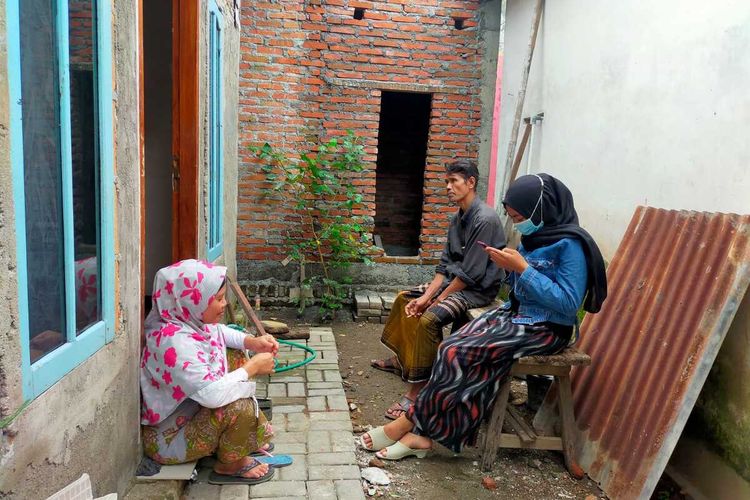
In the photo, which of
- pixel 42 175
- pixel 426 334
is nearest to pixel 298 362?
pixel 426 334

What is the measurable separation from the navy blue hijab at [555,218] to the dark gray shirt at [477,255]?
0.94 m

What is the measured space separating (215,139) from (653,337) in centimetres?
349

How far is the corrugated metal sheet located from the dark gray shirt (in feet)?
2.62

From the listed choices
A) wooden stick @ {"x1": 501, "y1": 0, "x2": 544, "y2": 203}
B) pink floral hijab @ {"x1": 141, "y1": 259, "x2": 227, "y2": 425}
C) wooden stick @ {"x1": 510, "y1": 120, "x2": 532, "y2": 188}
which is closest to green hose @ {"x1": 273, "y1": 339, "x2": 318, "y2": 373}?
pink floral hijab @ {"x1": 141, "y1": 259, "x2": 227, "y2": 425}

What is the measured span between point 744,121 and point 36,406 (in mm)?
3344

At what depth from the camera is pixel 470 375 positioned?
309cm

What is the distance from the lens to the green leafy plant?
6.18 metres

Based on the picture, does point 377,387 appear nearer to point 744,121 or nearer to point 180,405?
point 180,405

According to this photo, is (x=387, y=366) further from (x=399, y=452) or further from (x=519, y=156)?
(x=519, y=156)

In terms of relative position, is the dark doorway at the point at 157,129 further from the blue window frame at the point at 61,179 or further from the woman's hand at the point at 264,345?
the blue window frame at the point at 61,179

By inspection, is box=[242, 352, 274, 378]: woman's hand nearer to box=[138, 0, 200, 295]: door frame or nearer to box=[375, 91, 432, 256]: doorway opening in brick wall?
box=[138, 0, 200, 295]: door frame

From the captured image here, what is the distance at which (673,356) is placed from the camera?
2.81 m

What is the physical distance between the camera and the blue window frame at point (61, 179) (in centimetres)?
144

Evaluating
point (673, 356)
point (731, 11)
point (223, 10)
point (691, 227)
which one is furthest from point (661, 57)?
point (223, 10)
